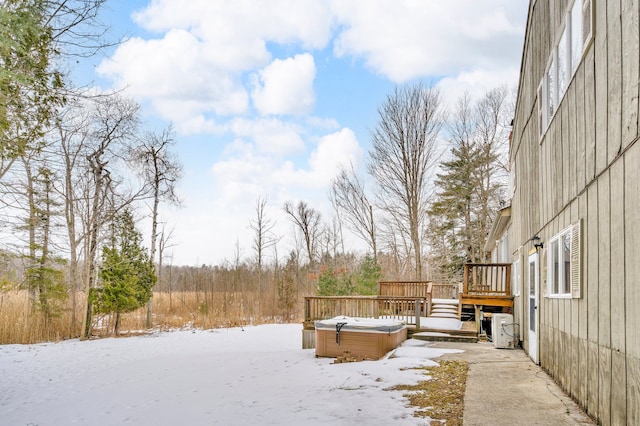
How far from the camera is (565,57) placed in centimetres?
545

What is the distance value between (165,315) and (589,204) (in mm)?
17225

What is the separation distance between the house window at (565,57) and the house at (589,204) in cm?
1

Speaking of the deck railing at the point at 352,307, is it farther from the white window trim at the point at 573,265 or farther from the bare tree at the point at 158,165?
the bare tree at the point at 158,165

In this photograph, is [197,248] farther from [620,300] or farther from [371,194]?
[620,300]

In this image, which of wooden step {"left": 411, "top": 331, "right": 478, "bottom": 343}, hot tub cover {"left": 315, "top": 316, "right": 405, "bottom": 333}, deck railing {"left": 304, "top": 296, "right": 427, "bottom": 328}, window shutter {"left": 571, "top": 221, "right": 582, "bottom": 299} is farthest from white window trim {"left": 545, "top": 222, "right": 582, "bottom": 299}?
deck railing {"left": 304, "top": 296, "right": 427, "bottom": 328}

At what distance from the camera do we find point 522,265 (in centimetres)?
941

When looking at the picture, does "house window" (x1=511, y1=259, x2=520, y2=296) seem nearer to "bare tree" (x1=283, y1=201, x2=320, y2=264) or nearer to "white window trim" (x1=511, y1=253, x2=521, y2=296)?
"white window trim" (x1=511, y1=253, x2=521, y2=296)

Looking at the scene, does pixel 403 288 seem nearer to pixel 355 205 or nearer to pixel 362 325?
pixel 362 325

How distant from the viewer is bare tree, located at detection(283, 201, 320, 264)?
98.5 feet

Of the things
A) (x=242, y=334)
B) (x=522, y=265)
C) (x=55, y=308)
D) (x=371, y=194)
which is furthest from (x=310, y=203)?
(x=522, y=265)

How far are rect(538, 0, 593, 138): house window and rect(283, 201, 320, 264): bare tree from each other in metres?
23.2

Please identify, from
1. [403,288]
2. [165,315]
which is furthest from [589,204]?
[165,315]

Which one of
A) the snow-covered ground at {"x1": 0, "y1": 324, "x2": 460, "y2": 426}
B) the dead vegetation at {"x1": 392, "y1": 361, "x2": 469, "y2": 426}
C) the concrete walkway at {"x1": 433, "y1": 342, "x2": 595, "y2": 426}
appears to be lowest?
the snow-covered ground at {"x1": 0, "y1": 324, "x2": 460, "y2": 426}

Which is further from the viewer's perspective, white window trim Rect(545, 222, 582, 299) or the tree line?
the tree line
